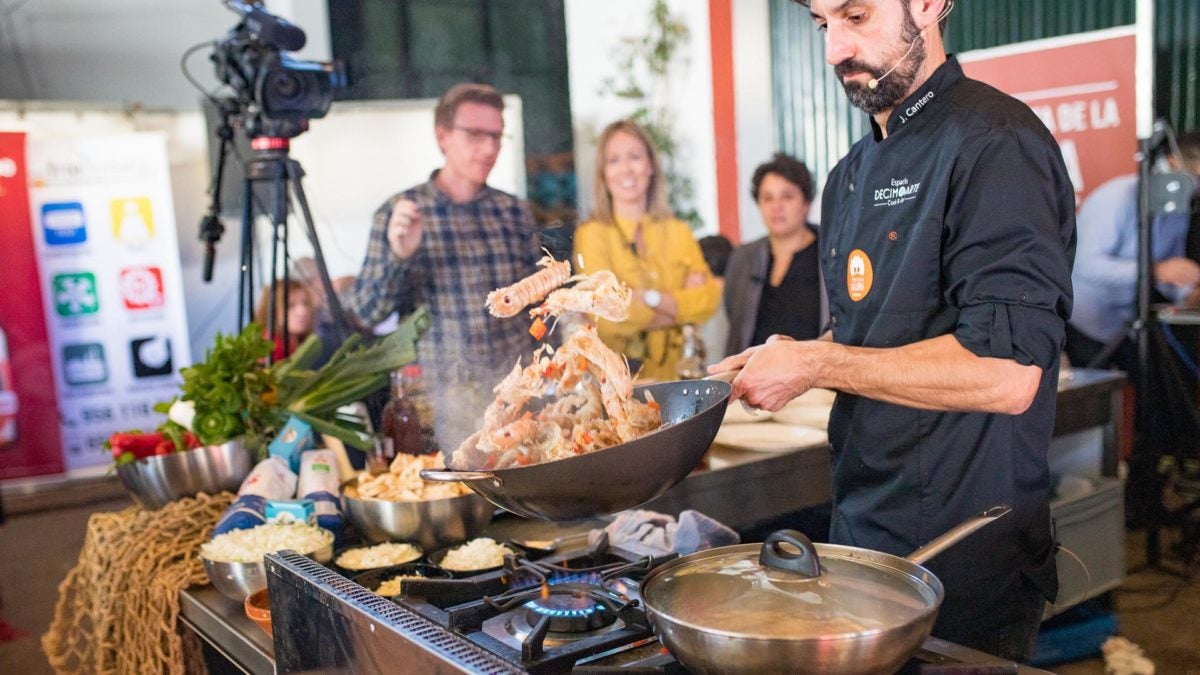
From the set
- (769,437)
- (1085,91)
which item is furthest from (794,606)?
(1085,91)

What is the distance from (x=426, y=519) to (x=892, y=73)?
3.41ft

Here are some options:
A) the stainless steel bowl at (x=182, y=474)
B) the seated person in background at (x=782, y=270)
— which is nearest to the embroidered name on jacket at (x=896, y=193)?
the stainless steel bowl at (x=182, y=474)

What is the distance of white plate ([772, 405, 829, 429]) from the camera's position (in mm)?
2637

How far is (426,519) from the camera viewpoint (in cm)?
169

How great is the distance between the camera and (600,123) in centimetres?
702

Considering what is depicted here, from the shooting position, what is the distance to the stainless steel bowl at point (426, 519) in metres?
1.68

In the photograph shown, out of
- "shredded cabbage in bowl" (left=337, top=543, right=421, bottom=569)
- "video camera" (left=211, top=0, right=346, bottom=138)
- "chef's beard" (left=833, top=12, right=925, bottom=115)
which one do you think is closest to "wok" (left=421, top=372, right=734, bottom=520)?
"shredded cabbage in bowl" (left=337, top=543, right=421, bottom=569)

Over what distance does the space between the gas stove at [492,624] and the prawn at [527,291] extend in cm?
36

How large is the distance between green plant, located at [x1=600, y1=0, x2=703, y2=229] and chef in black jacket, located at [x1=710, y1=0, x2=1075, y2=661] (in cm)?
501

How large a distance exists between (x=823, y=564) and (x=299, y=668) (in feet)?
2.26

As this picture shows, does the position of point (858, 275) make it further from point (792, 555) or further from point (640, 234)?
point (640, 234)

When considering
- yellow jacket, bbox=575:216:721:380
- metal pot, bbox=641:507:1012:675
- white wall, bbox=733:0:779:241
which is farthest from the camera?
white wall, bbox=733:0:779:241

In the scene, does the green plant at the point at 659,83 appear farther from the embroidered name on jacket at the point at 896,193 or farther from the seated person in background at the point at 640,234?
the embroidered name on jacket at the point at 896,193

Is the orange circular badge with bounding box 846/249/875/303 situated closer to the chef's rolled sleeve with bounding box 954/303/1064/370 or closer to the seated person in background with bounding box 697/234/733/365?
the chef's rolled sleeve with bounding box 954/303/1064/370
